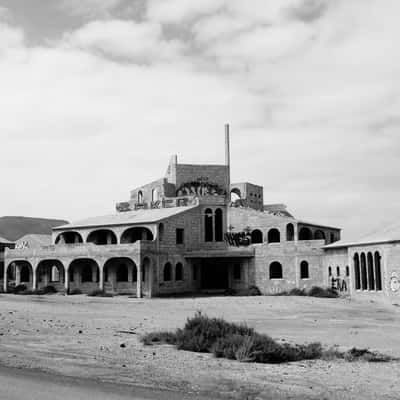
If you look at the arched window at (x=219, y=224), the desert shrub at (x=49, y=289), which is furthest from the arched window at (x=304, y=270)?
the desert shrub at (x=49, y=289)

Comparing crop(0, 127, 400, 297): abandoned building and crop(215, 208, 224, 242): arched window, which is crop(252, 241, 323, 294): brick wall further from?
crop(215, 208, 224, 242): arched window

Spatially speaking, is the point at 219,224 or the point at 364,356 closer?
the point at 364,356

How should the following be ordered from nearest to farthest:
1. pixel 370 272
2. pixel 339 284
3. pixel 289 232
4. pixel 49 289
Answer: pixel 370 272 → pixel 339 284 → pixel 49 289 → pixel 289 232

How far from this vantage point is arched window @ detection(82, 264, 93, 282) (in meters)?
48.1

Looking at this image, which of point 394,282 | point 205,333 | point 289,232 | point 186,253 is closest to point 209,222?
point 186,253

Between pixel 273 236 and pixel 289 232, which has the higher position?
pixel 289 232

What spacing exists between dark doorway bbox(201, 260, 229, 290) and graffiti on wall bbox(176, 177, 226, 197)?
859 centimetres

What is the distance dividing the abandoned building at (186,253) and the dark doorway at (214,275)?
87 mm

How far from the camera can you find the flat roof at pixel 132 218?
46.2m

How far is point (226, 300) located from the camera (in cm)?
3688

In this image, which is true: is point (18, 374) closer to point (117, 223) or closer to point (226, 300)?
point (226, 300)

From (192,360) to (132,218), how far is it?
35.4 m

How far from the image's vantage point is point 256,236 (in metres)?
50.4

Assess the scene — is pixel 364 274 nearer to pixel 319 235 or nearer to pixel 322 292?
pixel 322 292
